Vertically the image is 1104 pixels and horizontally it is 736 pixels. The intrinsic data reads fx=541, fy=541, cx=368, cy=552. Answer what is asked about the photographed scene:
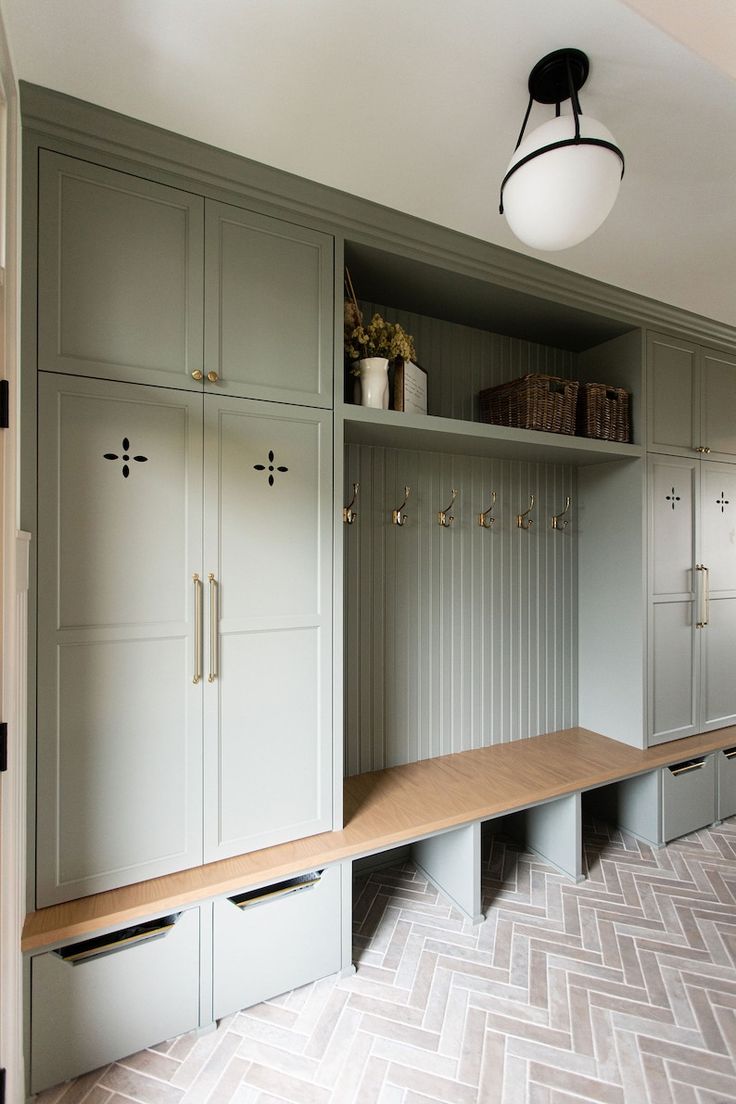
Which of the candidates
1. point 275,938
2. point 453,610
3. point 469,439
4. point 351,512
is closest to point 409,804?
point 275,938

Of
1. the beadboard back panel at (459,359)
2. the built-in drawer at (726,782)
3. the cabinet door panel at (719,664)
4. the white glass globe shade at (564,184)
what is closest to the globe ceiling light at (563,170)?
the white glass globe shade at (564,184)

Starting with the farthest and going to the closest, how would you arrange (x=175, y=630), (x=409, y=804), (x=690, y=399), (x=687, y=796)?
(x=690, y=399) < (x=687, y=796) < (x=409, y=804) < (x=175, y=630)

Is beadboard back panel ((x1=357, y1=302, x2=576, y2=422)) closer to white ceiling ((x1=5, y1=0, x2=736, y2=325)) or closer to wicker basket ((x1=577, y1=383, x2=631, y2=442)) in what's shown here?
wicker basket ((x1=577, y1=383, x2=631, y2=442))

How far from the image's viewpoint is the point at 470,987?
1.84 meters

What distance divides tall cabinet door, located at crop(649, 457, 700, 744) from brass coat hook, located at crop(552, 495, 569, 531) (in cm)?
43

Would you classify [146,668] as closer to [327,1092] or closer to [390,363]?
[327,1092]

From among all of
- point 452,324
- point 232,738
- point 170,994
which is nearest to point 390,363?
point 452,324

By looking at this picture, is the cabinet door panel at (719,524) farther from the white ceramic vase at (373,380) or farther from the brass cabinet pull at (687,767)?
the white ceramic vase at (373,380)

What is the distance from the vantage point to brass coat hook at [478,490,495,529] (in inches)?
108

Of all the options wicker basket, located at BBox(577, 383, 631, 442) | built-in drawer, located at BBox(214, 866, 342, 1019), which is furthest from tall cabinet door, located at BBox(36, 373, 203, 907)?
wicker basket, located at BBox(577, 383, 631, 442)

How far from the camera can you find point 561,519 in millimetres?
3029

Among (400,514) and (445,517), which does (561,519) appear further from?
(400,514)

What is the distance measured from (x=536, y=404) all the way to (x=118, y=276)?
1.72 meters

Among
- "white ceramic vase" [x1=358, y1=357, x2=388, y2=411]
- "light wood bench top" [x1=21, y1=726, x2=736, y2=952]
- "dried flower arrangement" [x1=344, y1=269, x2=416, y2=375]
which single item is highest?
"dried flower arrangement" [x1=344, y1=269, x2=416, y2=375]
